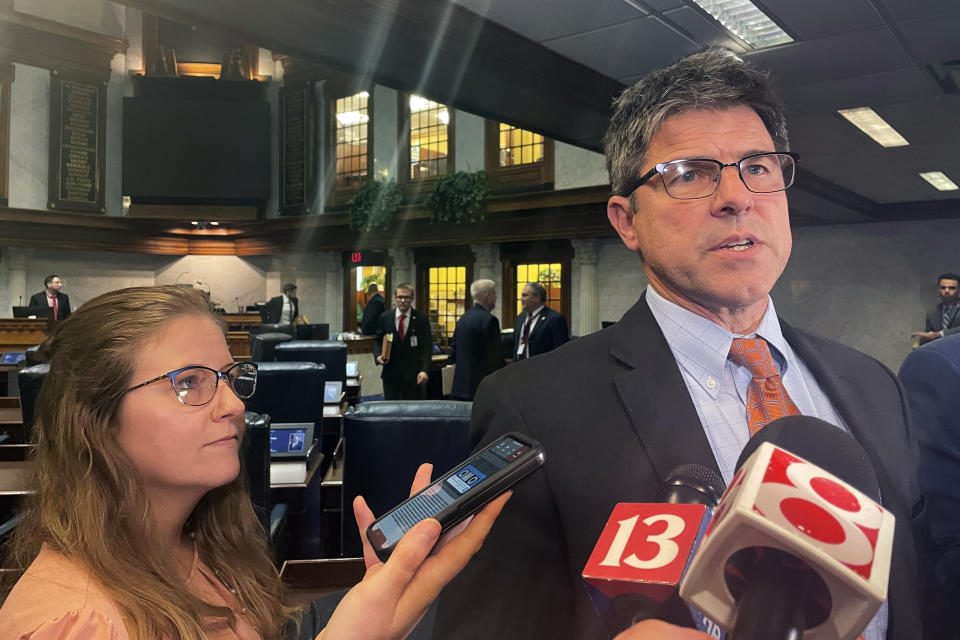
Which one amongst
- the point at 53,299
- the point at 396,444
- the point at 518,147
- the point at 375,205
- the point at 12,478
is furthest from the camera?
the point at 375,205

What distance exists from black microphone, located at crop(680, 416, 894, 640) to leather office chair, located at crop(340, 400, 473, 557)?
1.83m

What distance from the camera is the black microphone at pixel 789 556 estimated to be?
33 cm

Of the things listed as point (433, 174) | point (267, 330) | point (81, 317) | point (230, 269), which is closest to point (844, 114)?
point (81, 317)

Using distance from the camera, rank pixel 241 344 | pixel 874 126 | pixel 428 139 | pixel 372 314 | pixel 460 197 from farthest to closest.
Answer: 1. pixel 428 139
2. pixel 460 197
3. pixel 241 344
4. pixel 372 314
5. pixel 874 126

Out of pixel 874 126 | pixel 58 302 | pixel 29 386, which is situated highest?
pixel 874 126

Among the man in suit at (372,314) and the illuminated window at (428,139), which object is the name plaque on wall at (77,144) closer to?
the illuminated window at (428,139)

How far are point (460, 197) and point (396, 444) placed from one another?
318 inches

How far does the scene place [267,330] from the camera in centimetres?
877

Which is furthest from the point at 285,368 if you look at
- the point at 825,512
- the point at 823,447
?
the point at 825,512

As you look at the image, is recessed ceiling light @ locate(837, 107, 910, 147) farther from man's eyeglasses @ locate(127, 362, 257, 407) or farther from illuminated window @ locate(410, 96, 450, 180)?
illuminated window @ locate(410, 96, 450, 180)

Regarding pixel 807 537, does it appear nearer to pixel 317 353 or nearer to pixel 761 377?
pixel 761 377

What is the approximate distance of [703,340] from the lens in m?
0.81

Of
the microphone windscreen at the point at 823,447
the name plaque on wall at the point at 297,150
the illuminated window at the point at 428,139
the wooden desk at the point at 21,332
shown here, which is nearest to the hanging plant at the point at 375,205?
the illuminated window at the point at 428,139

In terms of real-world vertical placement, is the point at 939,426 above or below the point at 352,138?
below
